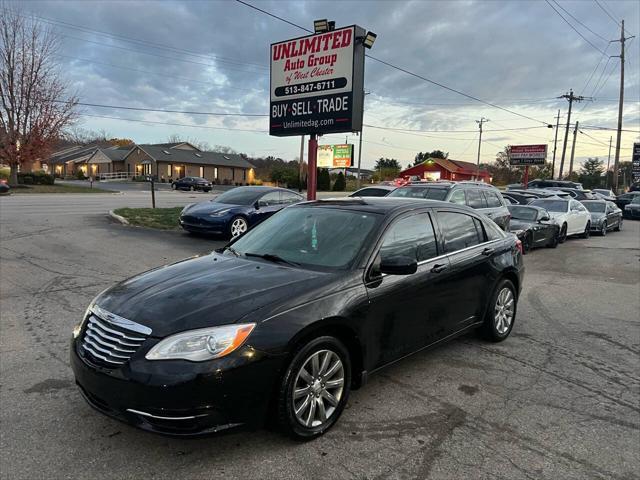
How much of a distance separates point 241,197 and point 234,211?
0.92 metres

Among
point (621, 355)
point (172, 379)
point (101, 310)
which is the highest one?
point (101, 310)

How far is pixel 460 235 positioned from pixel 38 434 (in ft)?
12.5

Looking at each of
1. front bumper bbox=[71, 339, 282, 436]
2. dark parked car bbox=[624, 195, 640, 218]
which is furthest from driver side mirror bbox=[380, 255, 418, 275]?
dark parked car bbox=[624, 195, 640, 218]

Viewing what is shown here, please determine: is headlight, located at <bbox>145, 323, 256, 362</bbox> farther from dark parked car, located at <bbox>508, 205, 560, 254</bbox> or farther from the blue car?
dark parked car, located at <bbox>508, 205, 560, 254</bbox>

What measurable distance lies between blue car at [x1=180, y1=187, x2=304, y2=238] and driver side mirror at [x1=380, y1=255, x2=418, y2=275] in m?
8.21

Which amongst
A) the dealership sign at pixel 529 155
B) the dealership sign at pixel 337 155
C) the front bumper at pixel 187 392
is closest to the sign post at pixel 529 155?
the dealership sign at pixel 529 155

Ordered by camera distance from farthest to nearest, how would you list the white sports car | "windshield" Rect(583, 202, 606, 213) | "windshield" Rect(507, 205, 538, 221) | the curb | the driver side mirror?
"windshield" Rect(583, 202, 606, 213)
the white sports car
the curb
"windshield" Rect(507, 205, 538, 221)
the driver side mirror

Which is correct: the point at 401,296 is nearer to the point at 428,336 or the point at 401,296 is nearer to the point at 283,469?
the point at 428,336

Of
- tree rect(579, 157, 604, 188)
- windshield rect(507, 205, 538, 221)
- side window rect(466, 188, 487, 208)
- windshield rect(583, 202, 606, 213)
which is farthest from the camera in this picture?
tree rect(579, 157, 604, 188)

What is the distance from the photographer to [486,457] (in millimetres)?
2998

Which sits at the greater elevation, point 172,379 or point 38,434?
point 172,379

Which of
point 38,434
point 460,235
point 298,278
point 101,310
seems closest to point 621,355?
point 460,235

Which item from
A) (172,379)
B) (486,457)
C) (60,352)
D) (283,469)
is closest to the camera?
(172,379)

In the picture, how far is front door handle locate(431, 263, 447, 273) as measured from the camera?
410 cm
